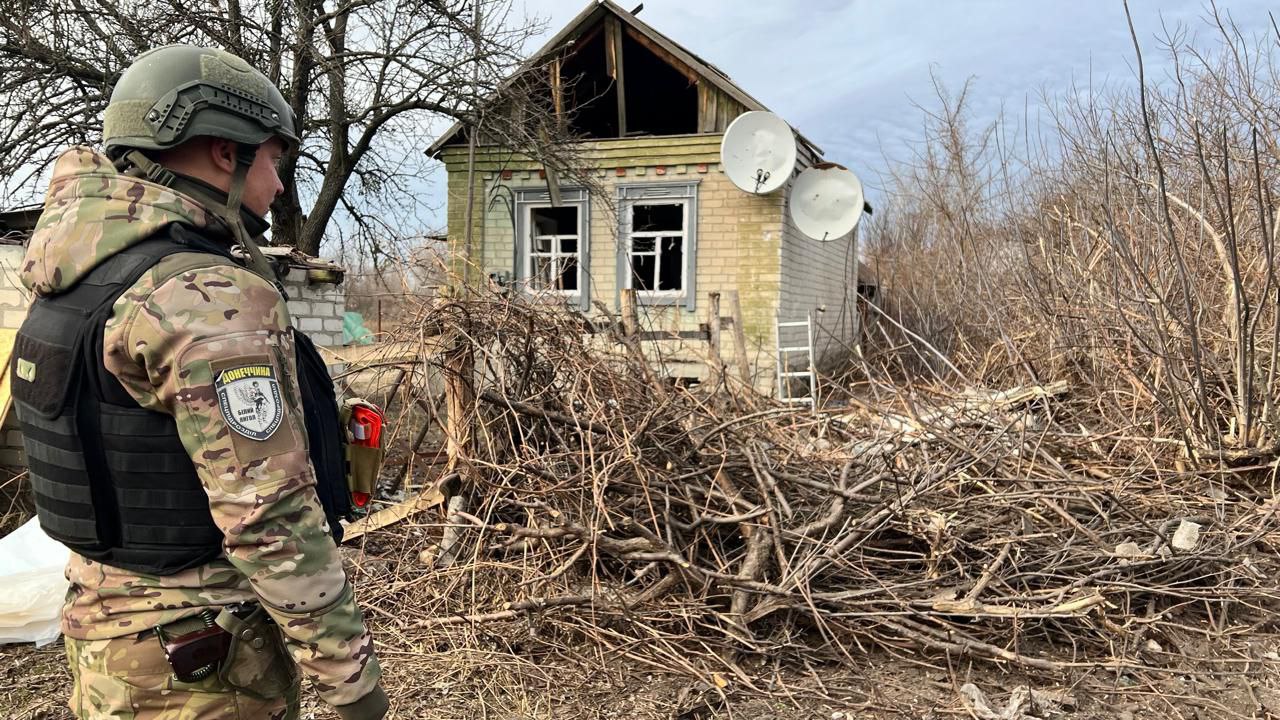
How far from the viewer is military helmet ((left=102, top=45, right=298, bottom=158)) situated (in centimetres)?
141

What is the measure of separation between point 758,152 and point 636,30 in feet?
8.44

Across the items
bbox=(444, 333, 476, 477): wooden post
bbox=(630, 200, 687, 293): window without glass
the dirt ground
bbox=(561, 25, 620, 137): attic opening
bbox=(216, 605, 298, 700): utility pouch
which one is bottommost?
the dirt ground

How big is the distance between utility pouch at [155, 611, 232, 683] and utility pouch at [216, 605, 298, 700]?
0.6 inches

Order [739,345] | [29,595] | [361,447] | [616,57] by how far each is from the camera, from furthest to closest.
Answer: [616,57], [739,345], [29,595], [361,447]

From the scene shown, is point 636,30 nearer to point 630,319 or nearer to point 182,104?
point 630,319

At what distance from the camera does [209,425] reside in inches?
48.8

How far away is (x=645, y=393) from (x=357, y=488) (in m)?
2.06

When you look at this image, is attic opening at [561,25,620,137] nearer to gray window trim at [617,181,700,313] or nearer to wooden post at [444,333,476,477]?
gray window trim at [617,181,700,313]

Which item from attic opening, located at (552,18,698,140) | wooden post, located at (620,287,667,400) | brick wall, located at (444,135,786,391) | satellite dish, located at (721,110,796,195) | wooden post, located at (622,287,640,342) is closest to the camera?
wooden post, located at (620,287,667,400)

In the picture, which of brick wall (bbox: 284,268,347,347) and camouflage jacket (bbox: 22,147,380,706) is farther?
brick wall (bbox: 284,268,347,347)

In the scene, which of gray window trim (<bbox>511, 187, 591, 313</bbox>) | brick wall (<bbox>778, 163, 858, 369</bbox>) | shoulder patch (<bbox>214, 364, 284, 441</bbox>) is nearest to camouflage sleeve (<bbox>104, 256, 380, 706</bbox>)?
shoulder patch (<bbox>214, 364, 284, 441</bbox>)

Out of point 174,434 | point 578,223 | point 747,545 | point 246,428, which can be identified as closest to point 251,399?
point 246,428

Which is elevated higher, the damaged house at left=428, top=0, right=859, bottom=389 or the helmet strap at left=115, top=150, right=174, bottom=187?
the damaged house at left=428, top=0, right=859, bottom=389

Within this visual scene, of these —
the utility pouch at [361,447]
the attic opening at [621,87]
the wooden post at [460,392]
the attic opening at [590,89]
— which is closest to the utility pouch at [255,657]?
the utility pouch at [361,447]
